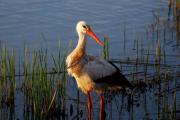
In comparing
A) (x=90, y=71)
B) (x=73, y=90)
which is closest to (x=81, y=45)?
(x=90, y=71)

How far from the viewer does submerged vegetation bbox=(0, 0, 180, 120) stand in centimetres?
895

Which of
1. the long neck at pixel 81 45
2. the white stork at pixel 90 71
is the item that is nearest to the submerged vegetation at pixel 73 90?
the white stork at pixel 90 71

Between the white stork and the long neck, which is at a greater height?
the long neck

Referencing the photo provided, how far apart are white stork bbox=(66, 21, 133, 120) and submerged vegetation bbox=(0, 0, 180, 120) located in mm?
224

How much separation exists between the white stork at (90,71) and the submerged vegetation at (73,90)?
8.8 inches

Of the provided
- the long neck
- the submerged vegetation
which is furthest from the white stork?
the submerged vegetation

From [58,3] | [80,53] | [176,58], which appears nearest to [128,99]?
[80,53]

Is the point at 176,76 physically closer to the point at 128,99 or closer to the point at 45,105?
the point at 128,99

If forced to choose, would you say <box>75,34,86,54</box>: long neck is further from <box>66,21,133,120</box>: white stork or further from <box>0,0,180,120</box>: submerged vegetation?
<box>0,0,180,120</box>: submerged vegetation

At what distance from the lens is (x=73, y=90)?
1059 centimetres

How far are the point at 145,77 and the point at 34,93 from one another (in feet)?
8.72

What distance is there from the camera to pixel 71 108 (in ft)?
31.5

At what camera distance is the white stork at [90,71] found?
9180mm

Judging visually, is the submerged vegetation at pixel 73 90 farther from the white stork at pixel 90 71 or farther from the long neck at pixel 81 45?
the long neck at pixel 81 45
